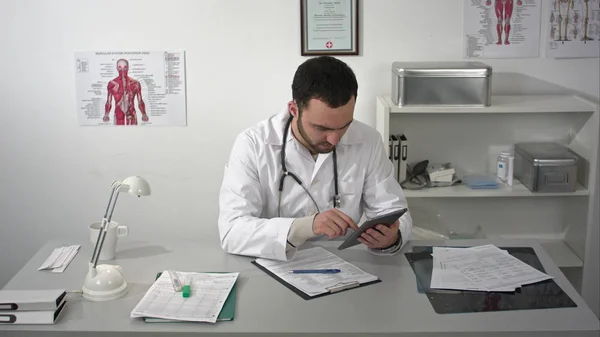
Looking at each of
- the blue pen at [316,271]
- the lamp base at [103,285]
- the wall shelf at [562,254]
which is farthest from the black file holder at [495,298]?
the wall shelf at [562,254]

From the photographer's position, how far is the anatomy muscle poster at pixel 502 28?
359 centimetres

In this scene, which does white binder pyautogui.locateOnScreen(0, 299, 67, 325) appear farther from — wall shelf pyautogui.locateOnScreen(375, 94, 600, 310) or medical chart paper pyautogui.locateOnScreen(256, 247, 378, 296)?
wall shelf pyautogui.locateOnScreen(375, 94, 600, 310)

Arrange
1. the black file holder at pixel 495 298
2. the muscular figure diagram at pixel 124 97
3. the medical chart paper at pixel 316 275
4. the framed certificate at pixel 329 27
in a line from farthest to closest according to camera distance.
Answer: the muscular figure diagram at pixel 124 97, the framed certificate at pixel 329 27, the medical chart paper at pixel 316 275, the black file holder at pixel 495 298

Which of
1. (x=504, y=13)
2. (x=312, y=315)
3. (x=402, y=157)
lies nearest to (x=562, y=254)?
(x=402, y=157)

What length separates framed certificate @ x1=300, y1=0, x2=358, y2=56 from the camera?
11.7 ft

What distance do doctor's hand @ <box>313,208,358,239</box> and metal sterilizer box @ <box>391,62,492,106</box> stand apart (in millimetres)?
1122

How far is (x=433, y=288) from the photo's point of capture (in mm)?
2232

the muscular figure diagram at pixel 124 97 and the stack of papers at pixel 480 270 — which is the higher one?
the muscular figure diagram at pixel 124 97

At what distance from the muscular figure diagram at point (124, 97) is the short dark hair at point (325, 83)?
1.38 metres

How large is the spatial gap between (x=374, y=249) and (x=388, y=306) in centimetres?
42

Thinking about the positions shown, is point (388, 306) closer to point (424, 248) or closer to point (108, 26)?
point (424, 248)

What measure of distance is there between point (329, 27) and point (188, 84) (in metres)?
0.76

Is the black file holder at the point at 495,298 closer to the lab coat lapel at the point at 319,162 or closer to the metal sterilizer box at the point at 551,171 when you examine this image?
the lab coat lapel at the point at 319,162

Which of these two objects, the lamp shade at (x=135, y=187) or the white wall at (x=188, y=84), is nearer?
the lamp shade at (x=135, y=187)
